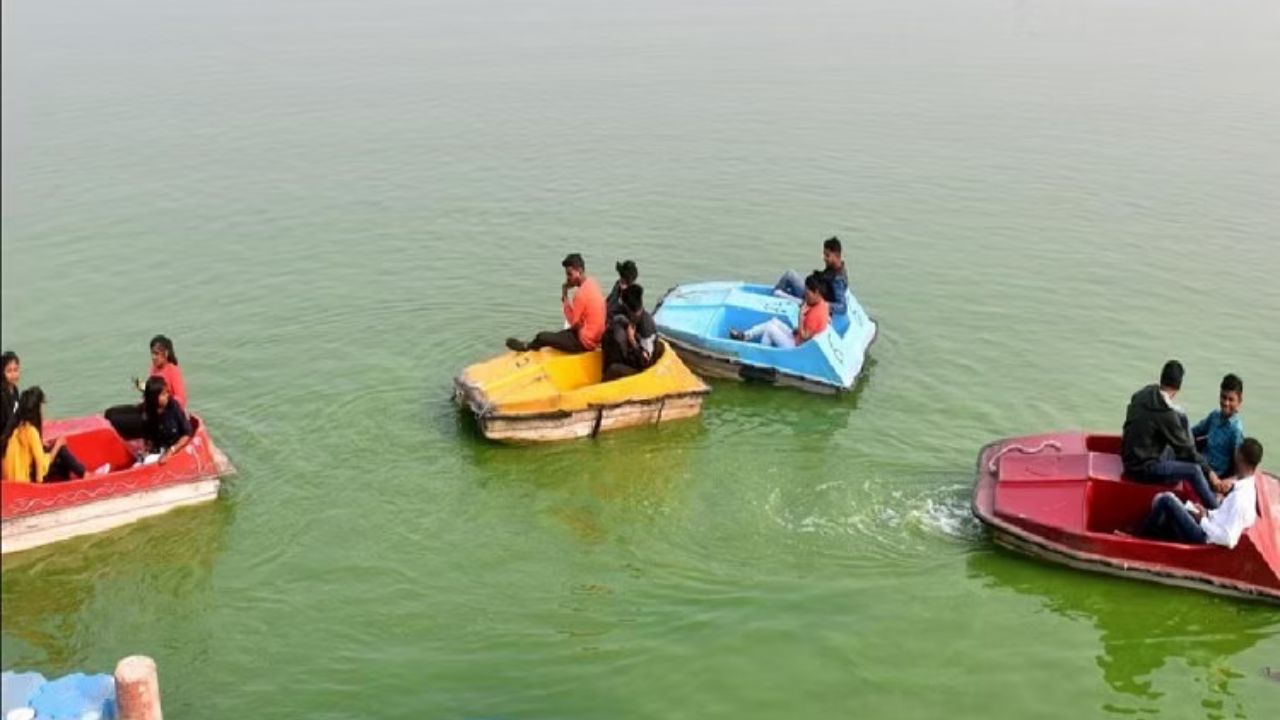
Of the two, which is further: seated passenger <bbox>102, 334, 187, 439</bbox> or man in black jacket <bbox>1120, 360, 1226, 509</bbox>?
seated passenger <bbox>102, 334, 187, 439</bbox>

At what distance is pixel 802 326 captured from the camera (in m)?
15.2

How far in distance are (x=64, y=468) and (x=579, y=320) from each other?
17.9ft

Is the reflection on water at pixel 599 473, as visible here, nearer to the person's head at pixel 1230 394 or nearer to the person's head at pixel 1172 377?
the person's head at pixel 1172 377

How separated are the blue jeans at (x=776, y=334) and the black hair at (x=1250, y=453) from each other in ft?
18.8

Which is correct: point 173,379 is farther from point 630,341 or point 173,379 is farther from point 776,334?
point 776,334

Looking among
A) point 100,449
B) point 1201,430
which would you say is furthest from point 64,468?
point 1201,430

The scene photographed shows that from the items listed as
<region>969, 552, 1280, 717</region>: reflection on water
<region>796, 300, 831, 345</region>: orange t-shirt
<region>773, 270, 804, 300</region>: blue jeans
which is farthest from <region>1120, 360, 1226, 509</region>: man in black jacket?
<region>773, 270, 804, 300</region>: blue jeans

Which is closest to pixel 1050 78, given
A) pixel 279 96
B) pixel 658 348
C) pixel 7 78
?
pixel 279 96

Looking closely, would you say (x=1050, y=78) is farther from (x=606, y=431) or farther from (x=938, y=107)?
(x=606, y=431)

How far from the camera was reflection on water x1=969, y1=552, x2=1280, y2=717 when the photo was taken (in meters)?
10.4

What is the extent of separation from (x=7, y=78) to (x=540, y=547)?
8.29 metres

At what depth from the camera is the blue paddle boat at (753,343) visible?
15.1m

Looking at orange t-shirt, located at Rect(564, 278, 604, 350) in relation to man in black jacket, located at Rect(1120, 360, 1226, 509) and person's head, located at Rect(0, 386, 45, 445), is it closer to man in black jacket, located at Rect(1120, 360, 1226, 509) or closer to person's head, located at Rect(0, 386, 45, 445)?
person's head, located at Rect(0, 386, 45, 445)

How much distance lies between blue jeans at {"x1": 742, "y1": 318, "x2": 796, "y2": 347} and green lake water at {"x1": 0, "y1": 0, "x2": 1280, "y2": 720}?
1.95ft
